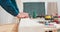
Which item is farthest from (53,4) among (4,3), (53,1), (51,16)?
(4,3)

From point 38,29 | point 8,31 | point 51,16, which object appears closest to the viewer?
point 38,29

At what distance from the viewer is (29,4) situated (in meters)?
3.21

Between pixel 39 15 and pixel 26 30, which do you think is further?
pixel 39 15

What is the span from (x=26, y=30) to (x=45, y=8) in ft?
8.99

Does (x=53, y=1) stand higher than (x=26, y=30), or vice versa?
(x=53, y=1)

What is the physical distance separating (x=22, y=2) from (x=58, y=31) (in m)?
1.30

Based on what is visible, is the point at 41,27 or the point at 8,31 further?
the point at 8,31

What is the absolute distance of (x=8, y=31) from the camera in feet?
2.07

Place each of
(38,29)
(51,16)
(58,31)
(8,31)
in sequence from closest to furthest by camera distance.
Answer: (38,29), (8,31), (58,31), (51,16)

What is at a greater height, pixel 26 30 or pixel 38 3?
pixel 38 3

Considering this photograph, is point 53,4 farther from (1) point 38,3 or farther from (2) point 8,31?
(2) point 8,31

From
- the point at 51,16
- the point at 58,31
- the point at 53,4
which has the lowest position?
the point at 58,31

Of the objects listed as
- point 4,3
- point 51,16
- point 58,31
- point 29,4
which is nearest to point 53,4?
point 51,16

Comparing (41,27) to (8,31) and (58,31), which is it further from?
(58,31)
